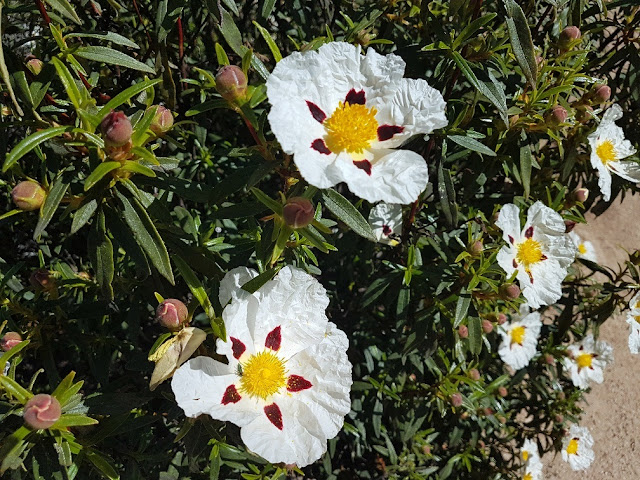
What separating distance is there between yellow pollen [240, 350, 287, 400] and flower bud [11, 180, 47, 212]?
658mm

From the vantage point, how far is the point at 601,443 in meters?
4.29

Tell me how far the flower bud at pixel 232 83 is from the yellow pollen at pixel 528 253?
1.30 meters

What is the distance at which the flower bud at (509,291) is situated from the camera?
5.95ft

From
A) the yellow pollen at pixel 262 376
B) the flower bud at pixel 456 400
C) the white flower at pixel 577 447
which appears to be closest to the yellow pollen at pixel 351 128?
the yellow pollen at pixel 262 376

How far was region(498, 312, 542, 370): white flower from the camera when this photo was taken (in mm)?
2838

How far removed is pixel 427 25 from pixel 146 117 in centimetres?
108

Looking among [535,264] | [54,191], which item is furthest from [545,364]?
[54,191]

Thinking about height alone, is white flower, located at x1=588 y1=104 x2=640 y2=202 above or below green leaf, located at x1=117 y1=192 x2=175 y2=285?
below

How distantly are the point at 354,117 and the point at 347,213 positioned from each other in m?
0.25

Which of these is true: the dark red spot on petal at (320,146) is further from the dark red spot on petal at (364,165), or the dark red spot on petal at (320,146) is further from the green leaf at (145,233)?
the green leaf at (145,233)

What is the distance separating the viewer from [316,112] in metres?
1.36

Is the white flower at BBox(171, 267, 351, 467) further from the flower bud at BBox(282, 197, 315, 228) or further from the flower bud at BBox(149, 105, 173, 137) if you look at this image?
the flower bud at BBox(149, 105, 173, 137)

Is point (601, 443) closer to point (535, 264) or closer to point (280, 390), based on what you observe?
point (535, 264)

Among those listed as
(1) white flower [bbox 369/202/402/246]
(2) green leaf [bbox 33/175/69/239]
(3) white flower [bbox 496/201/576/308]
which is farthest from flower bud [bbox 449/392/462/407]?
(2) green leaf [bbox 33/175/69/239]
